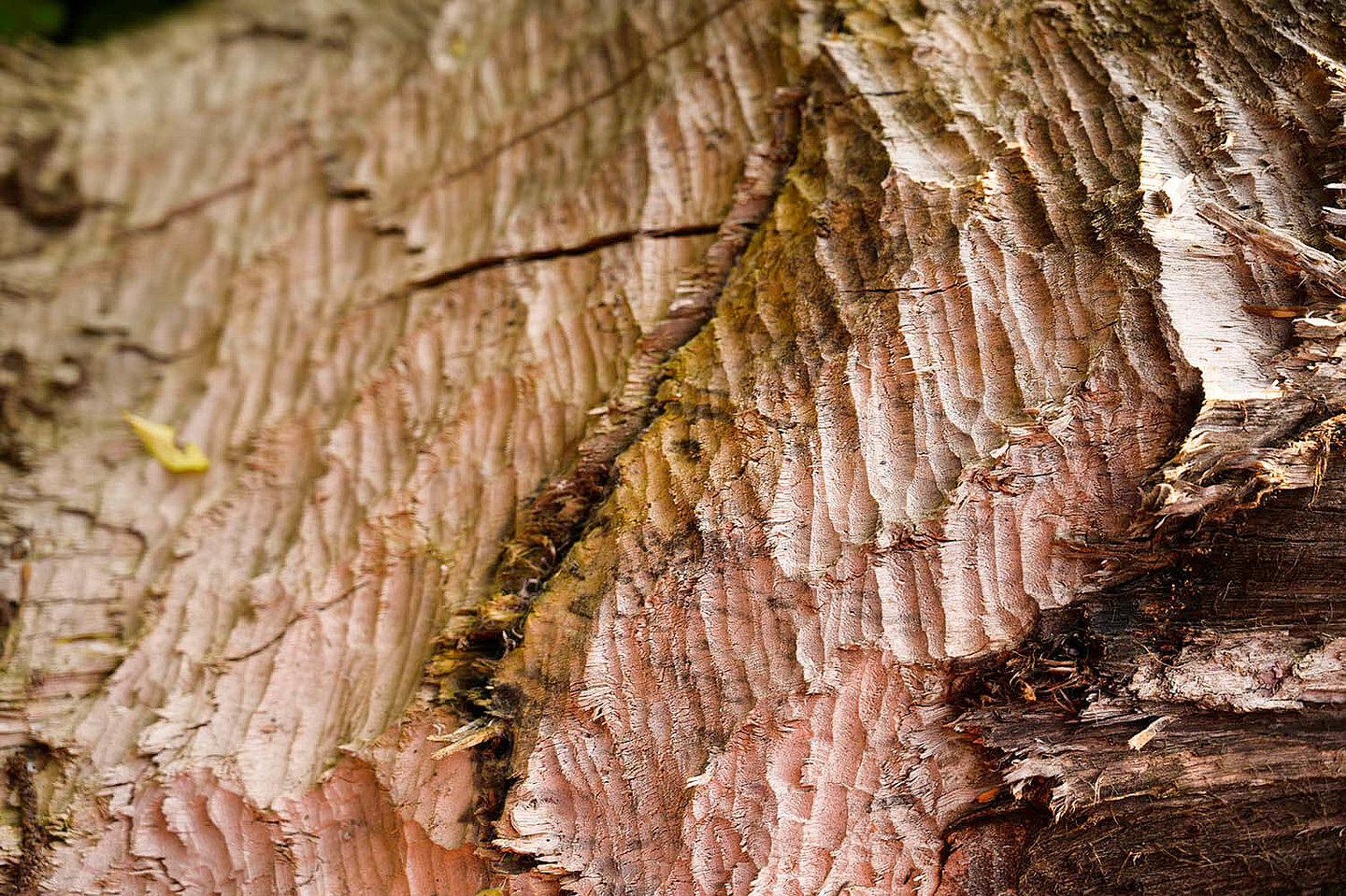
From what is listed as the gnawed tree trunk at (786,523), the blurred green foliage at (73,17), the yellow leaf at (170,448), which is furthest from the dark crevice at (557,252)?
the blurred green foliage at (73,17)

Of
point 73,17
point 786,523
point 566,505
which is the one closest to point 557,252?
point 566,505

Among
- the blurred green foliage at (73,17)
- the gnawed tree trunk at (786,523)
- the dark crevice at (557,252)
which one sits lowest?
the gnawed tree trunk at (786,523)

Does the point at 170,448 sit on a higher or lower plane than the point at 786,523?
higher

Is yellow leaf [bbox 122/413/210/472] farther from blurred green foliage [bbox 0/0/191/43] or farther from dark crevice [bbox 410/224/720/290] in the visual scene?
blurred green foliage [bbox 0/0/191/43]

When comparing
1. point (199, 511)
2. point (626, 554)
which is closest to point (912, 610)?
point (626, 554)

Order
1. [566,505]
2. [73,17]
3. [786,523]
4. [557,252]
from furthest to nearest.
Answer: [73,17], [557,252], [566,505], [786,523]

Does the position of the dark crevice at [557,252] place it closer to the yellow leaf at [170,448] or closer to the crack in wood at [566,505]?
the crack in wood at [566,505]

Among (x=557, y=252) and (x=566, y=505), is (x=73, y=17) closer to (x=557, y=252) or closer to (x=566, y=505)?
(x=557, y=252)
